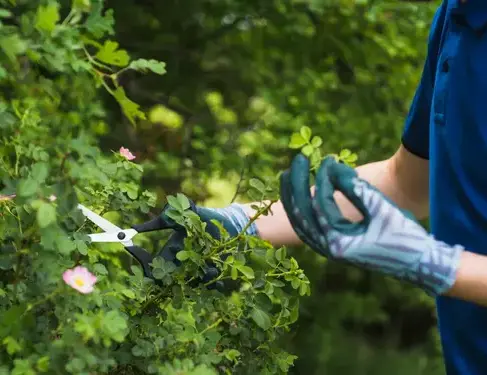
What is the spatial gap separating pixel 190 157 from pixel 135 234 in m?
1.61

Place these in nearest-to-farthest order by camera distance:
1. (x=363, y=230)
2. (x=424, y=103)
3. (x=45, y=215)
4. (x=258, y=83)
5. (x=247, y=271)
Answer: (x=45, y=215) < (x=363, y=230) < (x=247, y=271) < (x=424, y=103) < (x=258, y=83)

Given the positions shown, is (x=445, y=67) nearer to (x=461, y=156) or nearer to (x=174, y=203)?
(x=461, y=156)

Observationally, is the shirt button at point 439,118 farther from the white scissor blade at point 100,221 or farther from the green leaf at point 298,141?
the white scissor blade at point 100,221

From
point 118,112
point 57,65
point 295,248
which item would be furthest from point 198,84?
point 57,65

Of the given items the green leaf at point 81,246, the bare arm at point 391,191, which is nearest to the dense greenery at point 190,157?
the green leaf at point 81,246

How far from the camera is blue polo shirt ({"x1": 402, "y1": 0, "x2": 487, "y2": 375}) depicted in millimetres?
1273

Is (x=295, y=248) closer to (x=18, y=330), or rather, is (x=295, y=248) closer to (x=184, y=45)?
(x=184, y=45)

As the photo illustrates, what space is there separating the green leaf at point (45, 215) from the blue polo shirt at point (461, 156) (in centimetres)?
67

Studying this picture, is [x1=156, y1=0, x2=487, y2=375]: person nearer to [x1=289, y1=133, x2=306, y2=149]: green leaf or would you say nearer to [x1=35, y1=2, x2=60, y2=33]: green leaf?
[x1=289, y1=133, x2=306, y2=149]: green leaf

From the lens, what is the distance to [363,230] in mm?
1061

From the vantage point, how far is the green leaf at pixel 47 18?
1.30m

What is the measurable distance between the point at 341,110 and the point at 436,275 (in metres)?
2.18

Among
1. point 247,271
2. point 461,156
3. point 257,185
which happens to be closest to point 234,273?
point 247,271

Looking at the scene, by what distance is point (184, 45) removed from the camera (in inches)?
121
